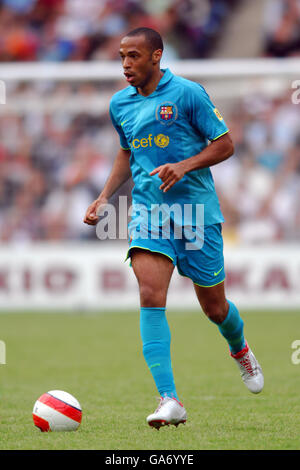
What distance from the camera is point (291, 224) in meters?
14.0

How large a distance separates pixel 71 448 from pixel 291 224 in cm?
989

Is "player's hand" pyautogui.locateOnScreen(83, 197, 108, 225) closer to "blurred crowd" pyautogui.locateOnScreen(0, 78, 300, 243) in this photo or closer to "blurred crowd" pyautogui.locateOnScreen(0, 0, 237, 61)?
"blurred crowd" pyautogui.locateOnScreen(0, 78, 300, 243)

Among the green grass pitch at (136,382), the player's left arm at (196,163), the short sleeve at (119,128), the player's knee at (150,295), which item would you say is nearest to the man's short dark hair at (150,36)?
the short sleeve at (119,128)

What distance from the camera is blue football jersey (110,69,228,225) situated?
212 inches

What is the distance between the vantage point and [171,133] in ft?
17.8

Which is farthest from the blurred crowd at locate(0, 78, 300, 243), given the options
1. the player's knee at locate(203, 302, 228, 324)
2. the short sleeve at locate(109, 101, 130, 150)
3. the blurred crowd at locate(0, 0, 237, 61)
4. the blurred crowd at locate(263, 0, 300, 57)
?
the player's knee at locate(203, 302, 228, 324)

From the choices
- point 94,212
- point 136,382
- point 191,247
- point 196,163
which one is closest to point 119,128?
point 94,212

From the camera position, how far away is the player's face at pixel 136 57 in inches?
209

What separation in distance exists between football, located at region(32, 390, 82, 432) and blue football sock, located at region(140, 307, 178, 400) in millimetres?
487

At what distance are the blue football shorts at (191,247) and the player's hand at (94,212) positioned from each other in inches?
10.0

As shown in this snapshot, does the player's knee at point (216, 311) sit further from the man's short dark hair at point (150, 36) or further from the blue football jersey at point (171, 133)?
the man's short dark hair at point (150, 36)

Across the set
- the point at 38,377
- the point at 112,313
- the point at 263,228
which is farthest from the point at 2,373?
the point at 263,228

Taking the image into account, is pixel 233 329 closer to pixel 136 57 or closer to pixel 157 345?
pixel 157 345

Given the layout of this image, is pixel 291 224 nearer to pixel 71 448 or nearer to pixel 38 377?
pixel 38 377
